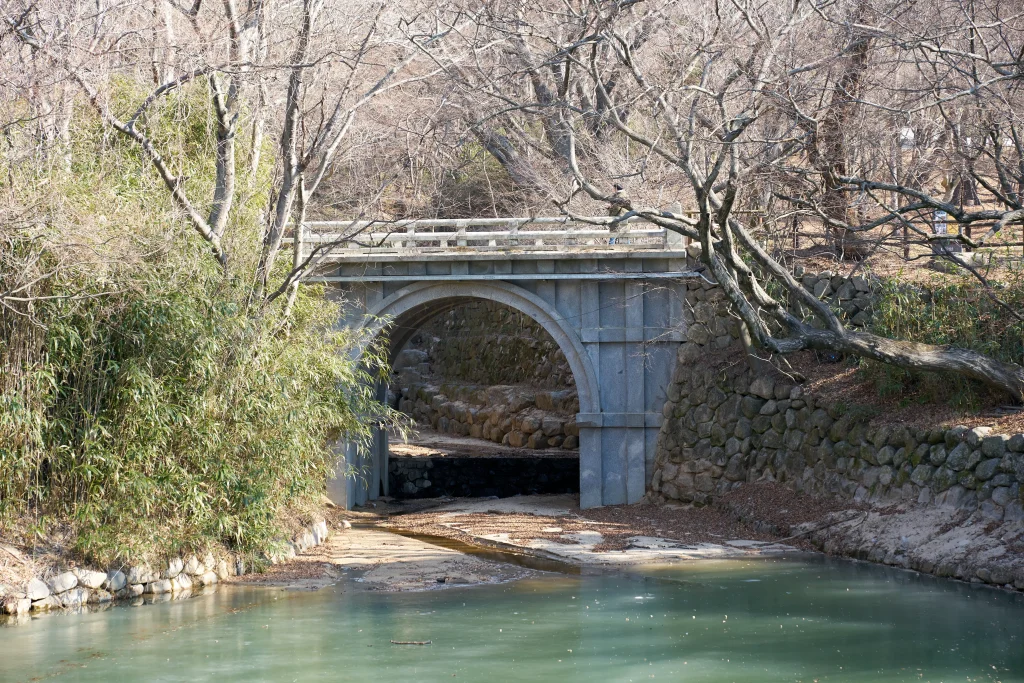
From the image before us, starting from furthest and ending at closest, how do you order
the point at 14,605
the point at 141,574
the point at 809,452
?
the point at 809,452, the point at 141,574, the point at 14,605

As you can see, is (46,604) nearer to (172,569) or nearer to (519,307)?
(172,569)

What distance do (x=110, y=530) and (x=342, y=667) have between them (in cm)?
308

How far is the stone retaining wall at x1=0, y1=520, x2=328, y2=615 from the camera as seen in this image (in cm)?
877

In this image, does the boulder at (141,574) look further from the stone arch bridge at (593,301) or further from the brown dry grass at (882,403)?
the brown dry grass at (882,403)

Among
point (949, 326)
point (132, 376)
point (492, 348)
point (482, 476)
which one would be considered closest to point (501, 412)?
point (492, 348)

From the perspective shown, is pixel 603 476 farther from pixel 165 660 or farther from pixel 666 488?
pixel 165 660

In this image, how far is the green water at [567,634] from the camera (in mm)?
7148

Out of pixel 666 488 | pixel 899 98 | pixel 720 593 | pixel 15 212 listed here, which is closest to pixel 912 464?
pixel 720 593

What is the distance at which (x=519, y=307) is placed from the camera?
14906 mm

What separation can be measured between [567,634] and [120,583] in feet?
13.4

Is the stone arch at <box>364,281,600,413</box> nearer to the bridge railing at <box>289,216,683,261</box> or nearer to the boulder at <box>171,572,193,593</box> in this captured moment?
the bridge railing at <box>289,216,683,261</box>

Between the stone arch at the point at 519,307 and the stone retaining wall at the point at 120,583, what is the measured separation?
498 centimetres

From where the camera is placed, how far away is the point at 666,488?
557 inches

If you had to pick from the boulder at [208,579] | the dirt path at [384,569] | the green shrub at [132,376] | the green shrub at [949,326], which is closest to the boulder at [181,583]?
the boulder at [208,579]
